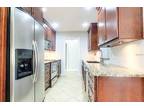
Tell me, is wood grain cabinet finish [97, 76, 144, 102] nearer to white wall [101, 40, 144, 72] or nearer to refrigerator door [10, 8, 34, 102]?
white wall [101, 40, 144, 72]

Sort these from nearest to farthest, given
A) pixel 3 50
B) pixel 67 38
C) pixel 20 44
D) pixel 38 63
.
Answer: pixel 3 50 < pixel 20 44 < pixel 38 63 < pixel 67 38

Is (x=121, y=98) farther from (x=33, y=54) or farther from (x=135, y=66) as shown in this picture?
(x=33, y=54)

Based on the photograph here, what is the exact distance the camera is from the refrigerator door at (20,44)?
192 centimetres

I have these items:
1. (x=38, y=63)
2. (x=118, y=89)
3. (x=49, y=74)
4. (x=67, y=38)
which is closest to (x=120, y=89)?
(x=118, y=89)

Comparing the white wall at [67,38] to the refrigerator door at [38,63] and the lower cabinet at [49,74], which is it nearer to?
the lower cabinet at [49,74]

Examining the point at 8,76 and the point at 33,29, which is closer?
the point at 8,76

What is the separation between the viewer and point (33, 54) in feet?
Answer: 8.39

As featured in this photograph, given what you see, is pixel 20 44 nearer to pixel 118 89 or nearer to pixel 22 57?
pixel 22 57

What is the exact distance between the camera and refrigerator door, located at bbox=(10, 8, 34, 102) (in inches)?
75.6

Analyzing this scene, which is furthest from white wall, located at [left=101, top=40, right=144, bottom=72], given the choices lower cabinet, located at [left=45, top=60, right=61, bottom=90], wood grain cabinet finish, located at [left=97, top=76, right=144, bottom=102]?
lower cabinet, located at [left=45, top=60, right=61, bottom=90]

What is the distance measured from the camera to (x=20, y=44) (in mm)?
2105

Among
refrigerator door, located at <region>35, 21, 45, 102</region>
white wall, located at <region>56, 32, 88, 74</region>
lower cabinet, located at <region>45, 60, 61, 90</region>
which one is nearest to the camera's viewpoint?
refrigerator door, located at <region>35, 21, 45, 102</region>
